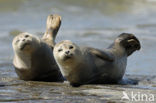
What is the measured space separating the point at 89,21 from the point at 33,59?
11.3m

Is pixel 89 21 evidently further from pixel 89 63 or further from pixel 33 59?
pixel 89 63

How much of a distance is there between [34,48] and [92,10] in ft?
42.9

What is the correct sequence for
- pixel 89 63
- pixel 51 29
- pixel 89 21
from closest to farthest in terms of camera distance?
pixel 89 63 → pixel 51 29 → pixel 89 21

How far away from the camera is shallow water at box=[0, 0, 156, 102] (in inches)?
532

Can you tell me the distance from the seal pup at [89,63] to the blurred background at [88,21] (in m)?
2.84

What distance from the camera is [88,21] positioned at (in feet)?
62.0

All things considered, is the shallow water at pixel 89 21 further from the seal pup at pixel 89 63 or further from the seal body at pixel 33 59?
the seal body at pixel 33 59

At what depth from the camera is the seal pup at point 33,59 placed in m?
7.53

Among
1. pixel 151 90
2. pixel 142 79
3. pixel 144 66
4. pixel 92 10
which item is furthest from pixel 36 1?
pixel 151 90

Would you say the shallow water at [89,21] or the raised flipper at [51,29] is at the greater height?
the raised flipper at [51,29]

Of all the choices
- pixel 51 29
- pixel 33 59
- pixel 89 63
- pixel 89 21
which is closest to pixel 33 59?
pixel 33 59

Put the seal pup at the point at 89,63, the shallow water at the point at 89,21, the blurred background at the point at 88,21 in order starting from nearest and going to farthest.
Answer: the seal pup at the point at 89,63 < the shallow water at the point at 89,21 < the blurred background at the point at 88,21

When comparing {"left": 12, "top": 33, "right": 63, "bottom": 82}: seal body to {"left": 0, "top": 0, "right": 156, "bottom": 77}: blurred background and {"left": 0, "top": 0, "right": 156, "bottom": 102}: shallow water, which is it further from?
{"left": 0, "top": 0, "right": 156, "bottom": 77}: blurred background

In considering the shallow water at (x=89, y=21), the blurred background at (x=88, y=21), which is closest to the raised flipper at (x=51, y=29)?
the shallow water at (x=89, y=21)
